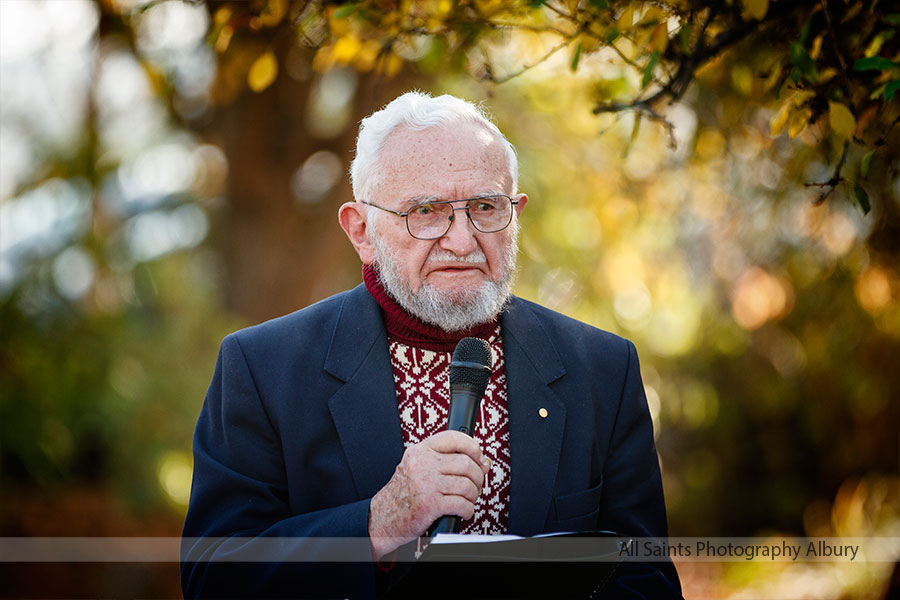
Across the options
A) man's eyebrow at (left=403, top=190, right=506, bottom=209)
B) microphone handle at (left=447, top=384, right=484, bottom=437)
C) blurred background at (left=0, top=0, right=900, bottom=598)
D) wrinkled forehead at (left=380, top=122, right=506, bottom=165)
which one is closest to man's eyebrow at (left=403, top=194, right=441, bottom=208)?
man's eyebrow at (left=403, top=190, right=506, bottom=209)

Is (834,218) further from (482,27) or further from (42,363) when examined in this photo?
(42,363)

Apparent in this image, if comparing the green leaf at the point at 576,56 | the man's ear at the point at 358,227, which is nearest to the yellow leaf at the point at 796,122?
the green leaf at the point at 576,56

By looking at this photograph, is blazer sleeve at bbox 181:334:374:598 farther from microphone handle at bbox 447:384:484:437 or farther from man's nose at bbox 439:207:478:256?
man's nose at bbox 439:207:478:256

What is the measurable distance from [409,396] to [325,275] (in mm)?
6834

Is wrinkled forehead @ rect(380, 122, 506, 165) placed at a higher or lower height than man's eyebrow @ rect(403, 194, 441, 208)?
higher

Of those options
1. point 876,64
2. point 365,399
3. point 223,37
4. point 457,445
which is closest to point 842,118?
point 876,64

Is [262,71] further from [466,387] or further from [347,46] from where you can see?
[466,387]

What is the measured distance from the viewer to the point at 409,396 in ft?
8.93

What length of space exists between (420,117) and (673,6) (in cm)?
92

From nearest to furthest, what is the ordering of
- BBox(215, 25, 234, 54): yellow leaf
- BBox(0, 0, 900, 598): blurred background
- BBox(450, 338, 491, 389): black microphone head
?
BBox(450, 338, 491, 389): black microphone head < BBox(215, 25, 234, 54): yellow leaf < BBox(0, 0, 900, 598): blurred background

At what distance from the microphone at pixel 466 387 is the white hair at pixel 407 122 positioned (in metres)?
0.75

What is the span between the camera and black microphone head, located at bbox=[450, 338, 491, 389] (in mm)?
2178

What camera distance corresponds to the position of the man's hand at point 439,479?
6.73 ft

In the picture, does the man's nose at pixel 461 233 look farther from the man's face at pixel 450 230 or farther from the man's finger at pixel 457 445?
the man's finger at pixel 457 445
